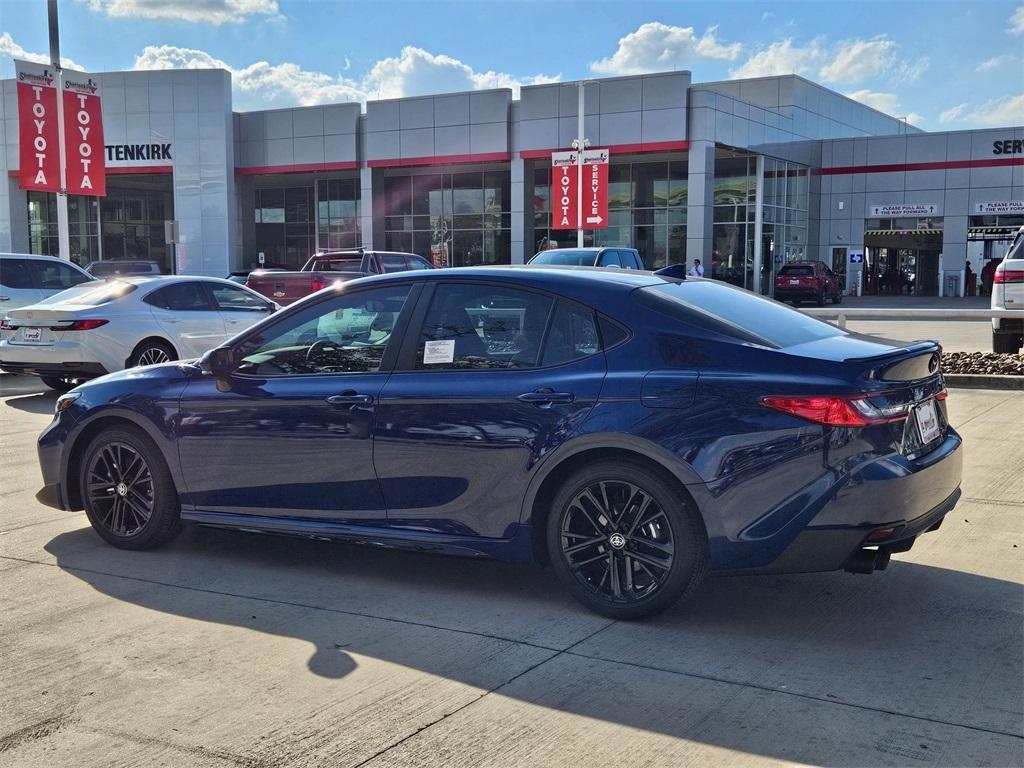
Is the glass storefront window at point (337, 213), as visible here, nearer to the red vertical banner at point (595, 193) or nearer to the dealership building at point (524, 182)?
the dealership building at point (524, 182)

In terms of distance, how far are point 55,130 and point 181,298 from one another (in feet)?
48.0

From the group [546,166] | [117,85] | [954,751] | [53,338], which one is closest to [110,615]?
[954,751]

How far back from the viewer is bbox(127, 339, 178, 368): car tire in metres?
12.6

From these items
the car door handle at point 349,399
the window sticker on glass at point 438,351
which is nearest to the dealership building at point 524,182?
the car door handle at point 349,399

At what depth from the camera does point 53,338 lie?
484 inches

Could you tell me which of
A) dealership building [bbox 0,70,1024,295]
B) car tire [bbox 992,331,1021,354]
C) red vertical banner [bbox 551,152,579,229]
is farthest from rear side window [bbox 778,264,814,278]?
car tire [bbox 992,331,1021,354]

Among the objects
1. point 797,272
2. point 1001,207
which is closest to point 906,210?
point 1001,207

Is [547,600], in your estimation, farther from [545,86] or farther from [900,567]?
[545,86]

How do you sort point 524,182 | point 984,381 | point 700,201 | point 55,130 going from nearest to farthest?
point 984,381 → point 55,130 → point 700,201 → point 524,182

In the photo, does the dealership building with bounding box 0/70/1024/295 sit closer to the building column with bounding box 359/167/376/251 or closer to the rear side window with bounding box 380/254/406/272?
the building column with bounding box 359/167/376/251

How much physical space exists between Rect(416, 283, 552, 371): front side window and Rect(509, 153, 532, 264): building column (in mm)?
35544

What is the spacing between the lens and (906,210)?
47875 mm

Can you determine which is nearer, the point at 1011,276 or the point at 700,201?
the point at 1011,276

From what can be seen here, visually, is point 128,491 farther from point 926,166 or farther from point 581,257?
point 926,166
